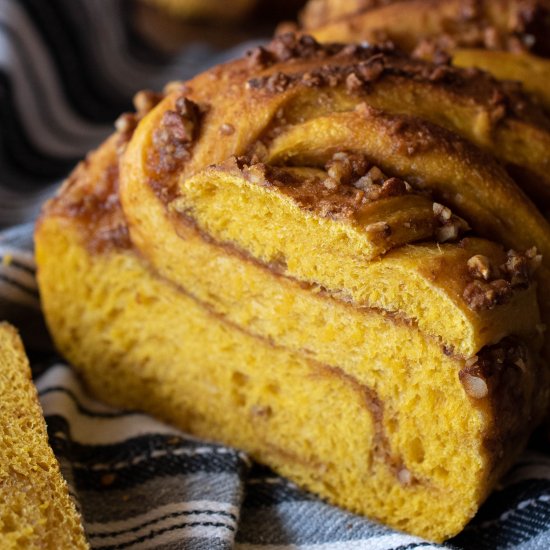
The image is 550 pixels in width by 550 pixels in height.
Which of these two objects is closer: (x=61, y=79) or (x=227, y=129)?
(x=227, y=129)

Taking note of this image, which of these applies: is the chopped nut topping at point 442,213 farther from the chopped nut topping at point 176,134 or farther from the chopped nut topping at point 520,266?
the chopped nut topping at point 176,134

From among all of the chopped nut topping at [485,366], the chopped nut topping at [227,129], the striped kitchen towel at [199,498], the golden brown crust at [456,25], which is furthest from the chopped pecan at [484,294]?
the golden brown crust at [456,25]

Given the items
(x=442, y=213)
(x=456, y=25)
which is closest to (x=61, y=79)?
(x=456, y=25)

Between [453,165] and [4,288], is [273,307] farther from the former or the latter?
[4,288]

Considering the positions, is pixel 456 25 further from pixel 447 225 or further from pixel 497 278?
pixel 497 278

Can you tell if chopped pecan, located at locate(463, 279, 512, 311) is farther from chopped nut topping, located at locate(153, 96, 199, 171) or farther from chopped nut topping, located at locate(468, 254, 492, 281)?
chopped nut topping, located at locate(153, 96, 199, 171)

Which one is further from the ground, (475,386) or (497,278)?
(497,278)

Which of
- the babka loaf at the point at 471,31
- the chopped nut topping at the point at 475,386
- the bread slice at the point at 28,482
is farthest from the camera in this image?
the babka loaf at the point at 471,31
